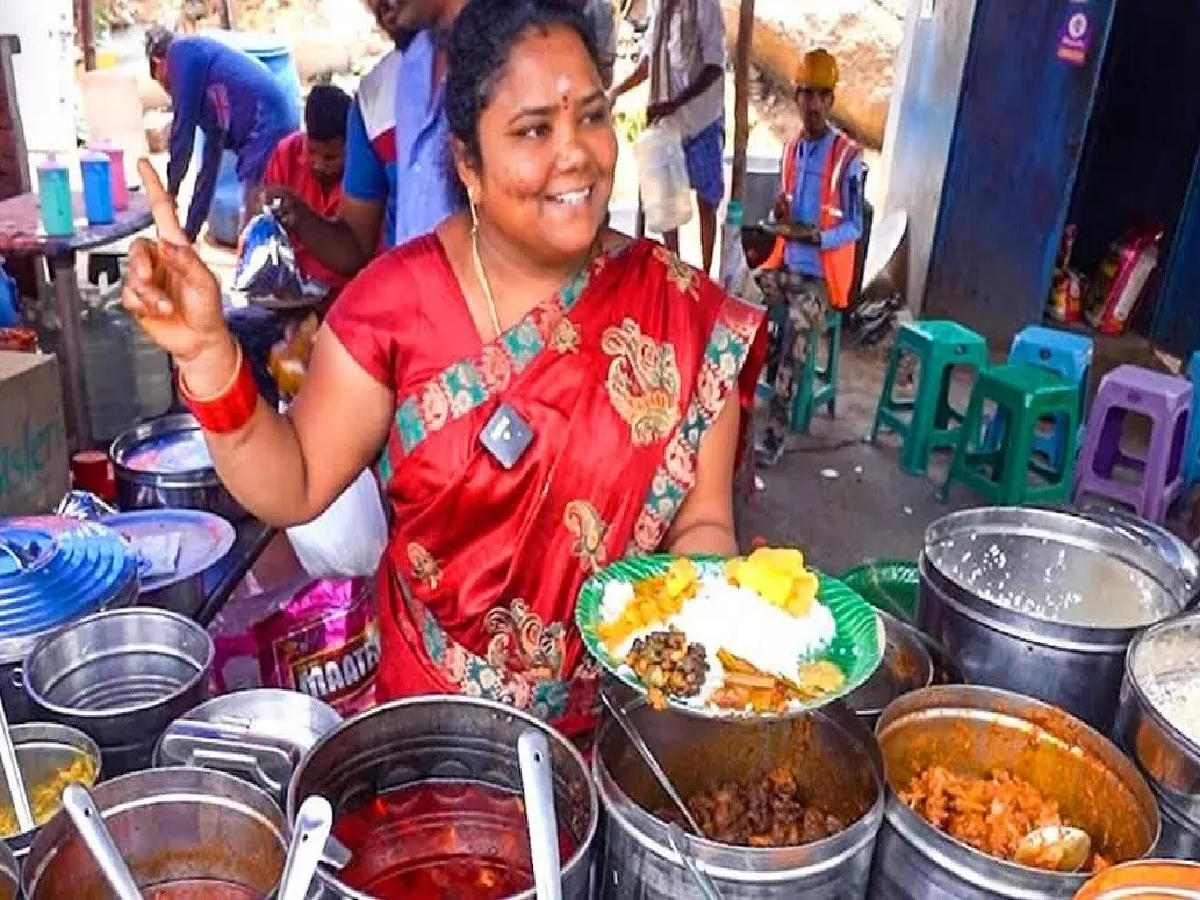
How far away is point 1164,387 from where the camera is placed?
14.5 feet

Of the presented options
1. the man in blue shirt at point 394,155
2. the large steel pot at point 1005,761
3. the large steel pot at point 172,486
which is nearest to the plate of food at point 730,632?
the large steel pot at point 1005,761

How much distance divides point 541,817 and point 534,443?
0.73 metres

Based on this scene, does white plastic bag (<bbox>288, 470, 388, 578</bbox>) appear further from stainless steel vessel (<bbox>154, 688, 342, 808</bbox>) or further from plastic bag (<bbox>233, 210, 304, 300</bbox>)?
plastic bag (<bbox>233, 210, 304, 300</bbox>)

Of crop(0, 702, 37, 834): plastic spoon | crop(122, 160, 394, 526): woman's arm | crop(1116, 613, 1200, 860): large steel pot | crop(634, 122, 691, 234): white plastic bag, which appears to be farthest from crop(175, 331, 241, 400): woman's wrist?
crop(634, 122, 691, 234): white plastic bag

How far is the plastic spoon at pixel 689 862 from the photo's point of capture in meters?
1.08

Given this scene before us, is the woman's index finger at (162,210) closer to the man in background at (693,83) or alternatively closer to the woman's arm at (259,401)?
the woman's arm at (259,401)

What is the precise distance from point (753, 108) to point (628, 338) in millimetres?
10913

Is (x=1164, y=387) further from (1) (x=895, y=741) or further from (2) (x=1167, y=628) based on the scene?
(1) (x=895, y=741)

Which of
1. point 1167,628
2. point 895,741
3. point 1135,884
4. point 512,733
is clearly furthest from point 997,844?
point 512,733

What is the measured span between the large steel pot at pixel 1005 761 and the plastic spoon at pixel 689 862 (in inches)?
9.6

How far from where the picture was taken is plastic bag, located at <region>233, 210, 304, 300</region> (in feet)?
11.8

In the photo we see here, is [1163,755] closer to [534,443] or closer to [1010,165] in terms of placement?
[534,443]

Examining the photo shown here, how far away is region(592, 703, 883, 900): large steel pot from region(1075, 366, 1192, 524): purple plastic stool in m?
3.54

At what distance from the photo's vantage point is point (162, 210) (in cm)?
155
